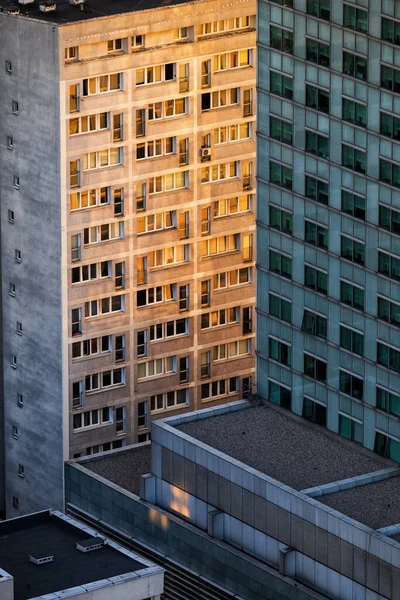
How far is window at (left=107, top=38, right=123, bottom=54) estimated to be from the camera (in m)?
181

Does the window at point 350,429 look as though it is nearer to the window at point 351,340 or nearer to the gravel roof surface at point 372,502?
the gravel roof surface at point 372,502

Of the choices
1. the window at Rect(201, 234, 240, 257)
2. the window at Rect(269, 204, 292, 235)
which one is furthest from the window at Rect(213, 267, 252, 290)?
the window at Rect(269, 204, 292, 235)

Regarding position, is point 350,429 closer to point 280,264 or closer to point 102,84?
point 280,264

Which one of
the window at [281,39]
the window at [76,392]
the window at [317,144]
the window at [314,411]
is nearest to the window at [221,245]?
the window at [76,392]

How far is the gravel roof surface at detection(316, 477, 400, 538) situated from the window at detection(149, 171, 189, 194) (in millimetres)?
33967

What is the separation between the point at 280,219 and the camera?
554 feet

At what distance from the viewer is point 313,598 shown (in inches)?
6220

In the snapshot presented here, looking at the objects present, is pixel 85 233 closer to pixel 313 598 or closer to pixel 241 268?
pixel 241 268

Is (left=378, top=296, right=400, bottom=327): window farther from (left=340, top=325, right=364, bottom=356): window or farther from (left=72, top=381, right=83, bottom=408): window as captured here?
(left=72, top=381, right=83, bottom=408): window

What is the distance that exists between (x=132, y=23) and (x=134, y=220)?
1487 cm

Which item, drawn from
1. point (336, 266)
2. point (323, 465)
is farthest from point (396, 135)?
point (323, 465)

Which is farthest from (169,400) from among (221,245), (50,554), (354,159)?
(354,159)

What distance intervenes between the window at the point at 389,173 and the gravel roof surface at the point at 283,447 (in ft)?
63.5

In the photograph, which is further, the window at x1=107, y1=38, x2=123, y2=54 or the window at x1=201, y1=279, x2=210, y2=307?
the window at x1=201, y1=279, x2=210, y2=307
